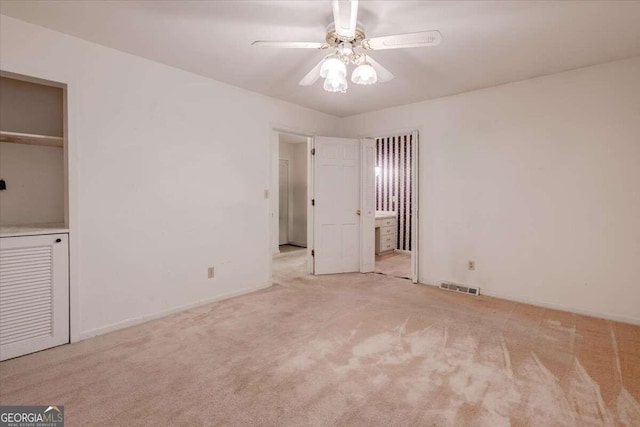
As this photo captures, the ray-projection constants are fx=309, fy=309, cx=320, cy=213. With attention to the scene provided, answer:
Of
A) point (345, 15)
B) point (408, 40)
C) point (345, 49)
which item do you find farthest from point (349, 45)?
point (345, 15)

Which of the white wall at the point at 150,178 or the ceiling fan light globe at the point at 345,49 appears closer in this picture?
the ceiling fan light globe at the point at 345,49

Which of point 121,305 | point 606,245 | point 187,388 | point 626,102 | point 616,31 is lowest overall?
point 187,388

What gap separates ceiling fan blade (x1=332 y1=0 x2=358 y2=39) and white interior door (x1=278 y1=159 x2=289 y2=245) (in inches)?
221

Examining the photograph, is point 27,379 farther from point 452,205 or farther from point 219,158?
point 452,205

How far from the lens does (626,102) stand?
2.94 m

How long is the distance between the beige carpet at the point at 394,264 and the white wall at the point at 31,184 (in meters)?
Answer: 4.14

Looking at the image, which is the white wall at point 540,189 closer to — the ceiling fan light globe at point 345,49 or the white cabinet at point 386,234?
the white cabinet at point 386,234

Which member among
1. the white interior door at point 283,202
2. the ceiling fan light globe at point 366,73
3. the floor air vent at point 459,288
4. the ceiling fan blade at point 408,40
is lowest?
the floor air vent at point 459,288

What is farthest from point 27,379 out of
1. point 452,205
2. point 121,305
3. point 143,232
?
point 452,205

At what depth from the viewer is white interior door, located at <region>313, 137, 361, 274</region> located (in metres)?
4.71

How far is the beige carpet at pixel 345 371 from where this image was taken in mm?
1710

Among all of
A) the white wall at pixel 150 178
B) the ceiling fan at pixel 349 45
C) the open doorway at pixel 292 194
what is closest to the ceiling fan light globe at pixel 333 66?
the ceiling fan at pixel 349 45

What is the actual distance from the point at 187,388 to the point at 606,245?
154 inches

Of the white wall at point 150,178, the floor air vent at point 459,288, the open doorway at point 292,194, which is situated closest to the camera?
the white wall at point 150,178
